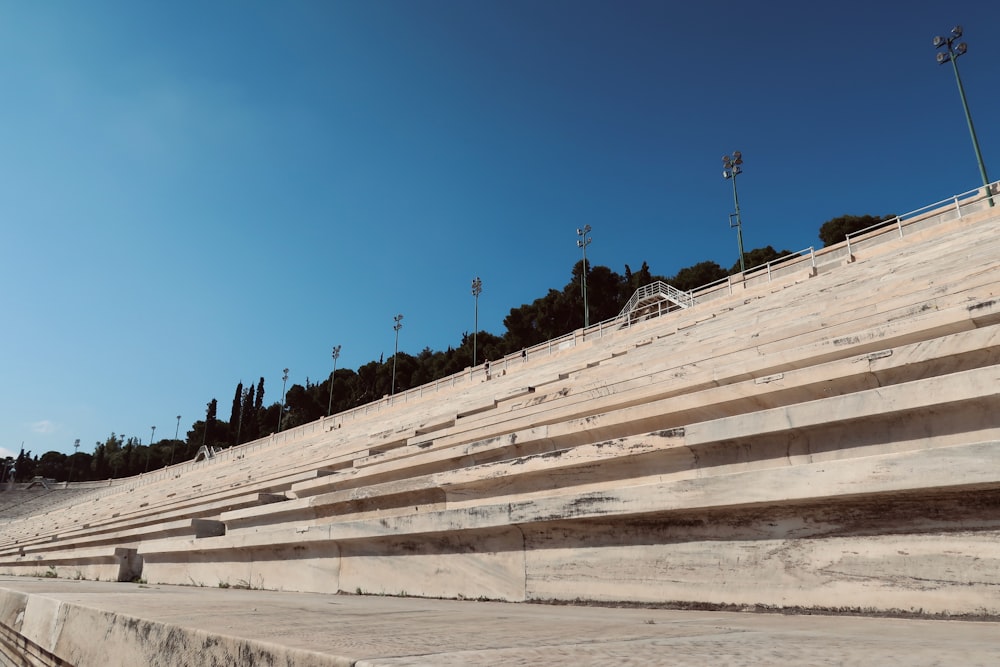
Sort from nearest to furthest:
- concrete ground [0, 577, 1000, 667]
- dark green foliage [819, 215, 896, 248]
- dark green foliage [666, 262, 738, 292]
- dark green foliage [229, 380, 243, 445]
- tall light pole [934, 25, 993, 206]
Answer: concrete ground [0, 577, 1000, 667] < tall light pole [934, 25, 993, 206] < dark green foliage [819, 215, 896, 248] < dark green foliage [666, 262, 738, 292] < dark green foliage [229, 380, 243, 445]

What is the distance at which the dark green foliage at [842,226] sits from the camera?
35000 mm

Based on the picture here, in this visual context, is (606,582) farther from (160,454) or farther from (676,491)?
(160,454)

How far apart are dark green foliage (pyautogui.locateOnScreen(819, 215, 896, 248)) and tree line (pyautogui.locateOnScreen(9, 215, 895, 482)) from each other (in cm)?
5

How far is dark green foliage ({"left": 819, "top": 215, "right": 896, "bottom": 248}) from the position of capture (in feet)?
115

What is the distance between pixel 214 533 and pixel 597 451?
7.08 m

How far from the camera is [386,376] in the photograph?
5650cm

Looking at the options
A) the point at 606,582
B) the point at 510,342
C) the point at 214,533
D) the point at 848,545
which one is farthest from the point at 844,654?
the point at 510,342

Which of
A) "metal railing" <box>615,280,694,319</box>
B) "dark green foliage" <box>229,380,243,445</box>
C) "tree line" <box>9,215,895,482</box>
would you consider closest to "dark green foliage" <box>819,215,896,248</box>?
Answer: "tree line" <box>9,215,895,482</box>

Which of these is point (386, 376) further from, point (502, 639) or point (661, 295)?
point (502, 639)

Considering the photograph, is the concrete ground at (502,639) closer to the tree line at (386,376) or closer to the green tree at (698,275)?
the tree line at (386,376)

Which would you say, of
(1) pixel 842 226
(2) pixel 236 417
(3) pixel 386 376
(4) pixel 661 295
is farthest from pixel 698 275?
(2) pixel 236 417

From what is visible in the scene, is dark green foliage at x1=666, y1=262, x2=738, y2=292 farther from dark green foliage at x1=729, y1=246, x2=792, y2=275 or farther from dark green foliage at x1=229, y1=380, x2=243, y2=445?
dark green foliage at x1=229, y1=380, x2=243, y2=445

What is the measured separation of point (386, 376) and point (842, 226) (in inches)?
1616

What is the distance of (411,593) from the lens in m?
4.59
